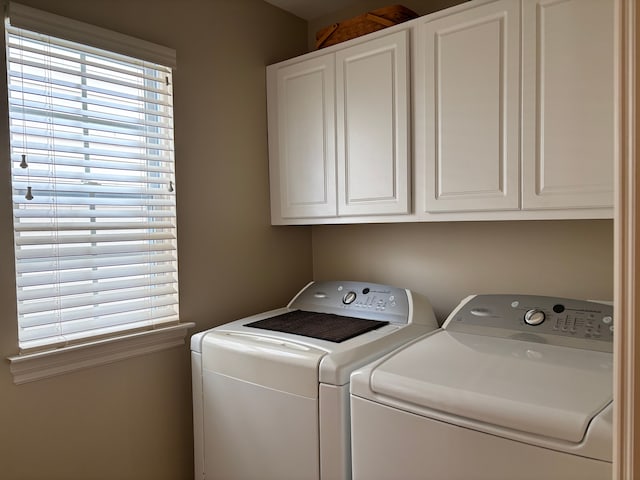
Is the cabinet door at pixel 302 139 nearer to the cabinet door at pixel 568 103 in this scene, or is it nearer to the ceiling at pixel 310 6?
the ceiling at pixel 310 6

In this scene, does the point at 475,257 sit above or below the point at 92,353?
above

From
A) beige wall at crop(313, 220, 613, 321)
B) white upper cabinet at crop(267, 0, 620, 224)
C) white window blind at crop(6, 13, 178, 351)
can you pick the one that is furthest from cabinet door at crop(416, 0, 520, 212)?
white window blind at crop(6, 13, 178, 351)

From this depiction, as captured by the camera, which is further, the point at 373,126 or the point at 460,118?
the point at 373,126

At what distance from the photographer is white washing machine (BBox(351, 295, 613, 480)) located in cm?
101

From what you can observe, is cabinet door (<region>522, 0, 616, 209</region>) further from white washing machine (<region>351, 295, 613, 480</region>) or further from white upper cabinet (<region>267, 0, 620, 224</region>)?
white washing machine (<region>351, 295, 613, 480</region>)

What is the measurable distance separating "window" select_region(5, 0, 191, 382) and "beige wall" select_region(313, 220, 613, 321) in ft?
2.91

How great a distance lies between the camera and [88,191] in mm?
1619

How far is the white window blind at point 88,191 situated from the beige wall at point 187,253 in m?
0.06

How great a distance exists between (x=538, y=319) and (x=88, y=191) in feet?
5.28

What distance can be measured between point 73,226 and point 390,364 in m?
1.15

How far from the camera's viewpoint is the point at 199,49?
77.4 inches

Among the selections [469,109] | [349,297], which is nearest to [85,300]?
[349,297]

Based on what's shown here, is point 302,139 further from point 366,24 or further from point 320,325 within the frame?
point 320,325

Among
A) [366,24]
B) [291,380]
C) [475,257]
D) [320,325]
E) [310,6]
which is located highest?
[310,6]
